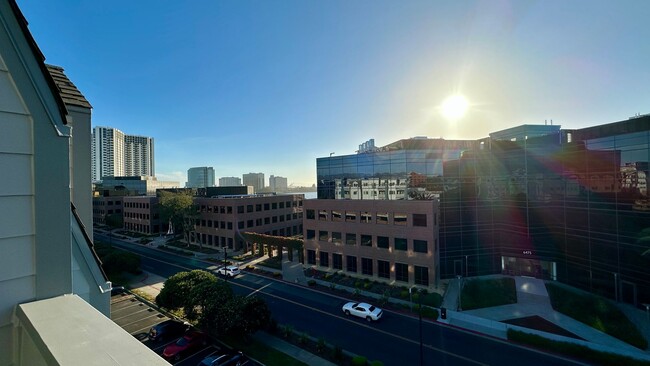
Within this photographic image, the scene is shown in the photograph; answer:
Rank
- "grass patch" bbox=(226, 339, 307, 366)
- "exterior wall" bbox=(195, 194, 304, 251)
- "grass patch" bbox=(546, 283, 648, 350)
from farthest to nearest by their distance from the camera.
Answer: "exterior wall" bbox=(195, 194, 304, 251)
"grass patch" bbox=(546, 283, 648, 350)
"grass patch" bbox=(226, 339, 307, 366)

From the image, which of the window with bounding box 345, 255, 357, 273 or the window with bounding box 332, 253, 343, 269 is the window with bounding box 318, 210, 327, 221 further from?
the window with bounding box 345, 255, 357, 273

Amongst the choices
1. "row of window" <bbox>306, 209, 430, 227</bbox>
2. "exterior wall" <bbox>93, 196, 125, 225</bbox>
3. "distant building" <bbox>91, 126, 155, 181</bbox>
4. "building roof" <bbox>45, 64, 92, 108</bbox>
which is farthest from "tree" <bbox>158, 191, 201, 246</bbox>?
"distant building" <bbox>91, 126, 155, 181</bbox>

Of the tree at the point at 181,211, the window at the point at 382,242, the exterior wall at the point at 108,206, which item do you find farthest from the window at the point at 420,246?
the exterior wall at the point at 108,206

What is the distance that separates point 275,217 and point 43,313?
2229 inches

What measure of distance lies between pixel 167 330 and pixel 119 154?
627 feet

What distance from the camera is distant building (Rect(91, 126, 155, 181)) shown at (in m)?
166

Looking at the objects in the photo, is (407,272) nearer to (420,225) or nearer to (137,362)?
(420,225)

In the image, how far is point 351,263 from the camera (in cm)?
3734

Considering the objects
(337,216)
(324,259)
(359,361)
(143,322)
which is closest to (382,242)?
(337,216)

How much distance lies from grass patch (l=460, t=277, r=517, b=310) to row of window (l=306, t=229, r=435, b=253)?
589cm

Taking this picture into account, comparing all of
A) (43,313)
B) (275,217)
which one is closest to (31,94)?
(43,313)

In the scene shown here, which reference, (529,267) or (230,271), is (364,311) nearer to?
(230,271)

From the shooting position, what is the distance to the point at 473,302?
27438 mm

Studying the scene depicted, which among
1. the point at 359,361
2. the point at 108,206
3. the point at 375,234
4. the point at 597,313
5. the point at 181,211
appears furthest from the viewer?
the point at 108,206
